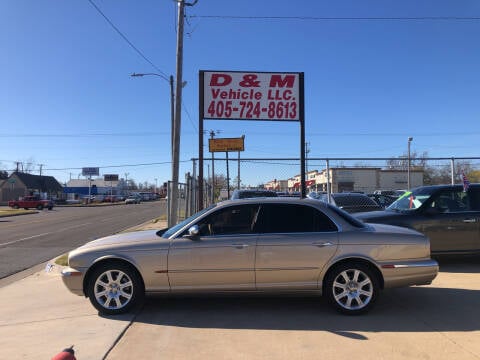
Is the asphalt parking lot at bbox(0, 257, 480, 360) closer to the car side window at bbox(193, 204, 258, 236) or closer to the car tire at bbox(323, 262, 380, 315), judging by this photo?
the car tire at bbox(323, 262, 380, 315)

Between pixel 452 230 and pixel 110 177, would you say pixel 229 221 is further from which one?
pixel 110 177

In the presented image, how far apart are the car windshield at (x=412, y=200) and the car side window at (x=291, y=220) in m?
3.78

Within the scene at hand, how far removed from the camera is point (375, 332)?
4789mm

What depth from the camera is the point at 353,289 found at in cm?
541

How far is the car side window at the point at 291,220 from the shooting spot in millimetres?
5566

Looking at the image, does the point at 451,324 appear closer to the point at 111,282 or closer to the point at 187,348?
the point at 187,348

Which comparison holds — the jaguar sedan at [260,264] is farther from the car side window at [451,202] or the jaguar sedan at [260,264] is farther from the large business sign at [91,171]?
the large business sign at [91,171]

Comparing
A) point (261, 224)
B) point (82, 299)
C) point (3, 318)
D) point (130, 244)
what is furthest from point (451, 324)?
point (3, 318)

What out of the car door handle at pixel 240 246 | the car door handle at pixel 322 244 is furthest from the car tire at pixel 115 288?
the car door handle at pixel 322 244

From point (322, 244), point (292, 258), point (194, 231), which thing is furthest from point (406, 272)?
point (194, 231)

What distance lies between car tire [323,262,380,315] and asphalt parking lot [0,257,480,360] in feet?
0.49

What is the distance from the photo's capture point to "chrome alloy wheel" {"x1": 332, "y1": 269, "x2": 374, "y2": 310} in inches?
212

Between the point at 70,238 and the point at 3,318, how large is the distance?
10.9m

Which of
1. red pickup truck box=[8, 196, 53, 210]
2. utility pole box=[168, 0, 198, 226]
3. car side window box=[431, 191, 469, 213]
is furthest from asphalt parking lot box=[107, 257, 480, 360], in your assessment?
red pickup truck box=[8, 196, 53, 210]
